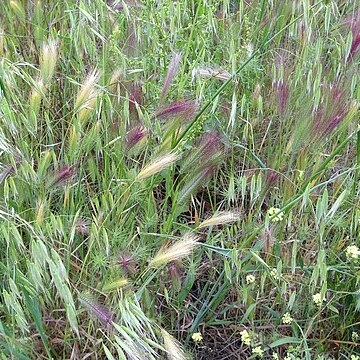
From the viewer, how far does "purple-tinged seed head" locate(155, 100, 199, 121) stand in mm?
1031

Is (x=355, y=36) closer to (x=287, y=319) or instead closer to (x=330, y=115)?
(x=330, y=115)

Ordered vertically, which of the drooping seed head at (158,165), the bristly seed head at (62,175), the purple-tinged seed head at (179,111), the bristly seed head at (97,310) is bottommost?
the bristly seed head at (97,310)

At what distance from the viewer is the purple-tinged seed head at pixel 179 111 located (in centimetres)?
103

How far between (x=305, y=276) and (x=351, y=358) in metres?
0.16

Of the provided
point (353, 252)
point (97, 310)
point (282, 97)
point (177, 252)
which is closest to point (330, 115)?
point (282, 97)

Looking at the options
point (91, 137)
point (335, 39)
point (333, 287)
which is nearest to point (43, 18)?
point (91, 137)

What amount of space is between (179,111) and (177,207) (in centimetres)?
17

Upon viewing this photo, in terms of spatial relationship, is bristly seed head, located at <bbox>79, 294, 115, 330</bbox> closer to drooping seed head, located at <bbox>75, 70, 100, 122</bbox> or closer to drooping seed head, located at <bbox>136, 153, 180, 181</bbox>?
drooping seed head, located at <bbox>136, 153, 180, 181</bbox>

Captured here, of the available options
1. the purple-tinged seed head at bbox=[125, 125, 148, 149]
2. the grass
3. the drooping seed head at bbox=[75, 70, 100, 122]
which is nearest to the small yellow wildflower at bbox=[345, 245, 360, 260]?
the grass

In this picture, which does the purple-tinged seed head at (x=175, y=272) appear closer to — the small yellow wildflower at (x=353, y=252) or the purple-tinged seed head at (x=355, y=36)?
the small yellow wildflower at (x=353, y=252)

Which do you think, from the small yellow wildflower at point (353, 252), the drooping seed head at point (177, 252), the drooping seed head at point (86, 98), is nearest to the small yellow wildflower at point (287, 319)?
the small yellow wildflower at point (353, 252)

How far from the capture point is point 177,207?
3.59ft

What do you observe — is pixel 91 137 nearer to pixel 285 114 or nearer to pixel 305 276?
pixel 285 114

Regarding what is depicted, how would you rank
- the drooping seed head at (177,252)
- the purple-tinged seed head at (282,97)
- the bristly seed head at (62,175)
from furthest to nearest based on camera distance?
the purple-tinged seed head at (282,97), the bristly seed head at (62,175), the drooping seed head at (177,252)
